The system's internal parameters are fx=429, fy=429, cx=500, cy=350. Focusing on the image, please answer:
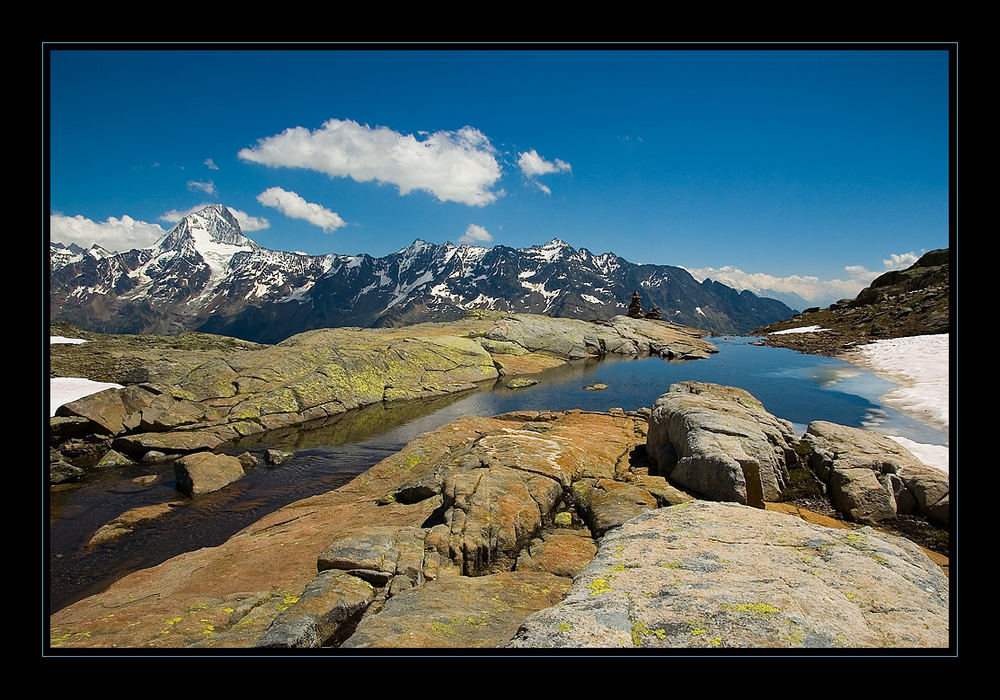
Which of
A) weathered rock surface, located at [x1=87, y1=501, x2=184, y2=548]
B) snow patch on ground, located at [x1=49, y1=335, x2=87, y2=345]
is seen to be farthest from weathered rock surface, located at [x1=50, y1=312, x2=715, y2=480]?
weathered rock surface, located at [x1=87, y1=501, x2=184, y2=548]

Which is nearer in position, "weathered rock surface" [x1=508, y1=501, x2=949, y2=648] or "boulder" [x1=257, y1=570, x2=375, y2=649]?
"weathered rock surface" [x1=508, y1=501, x2=949, y2=648]

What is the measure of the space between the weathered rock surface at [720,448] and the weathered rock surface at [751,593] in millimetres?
5299

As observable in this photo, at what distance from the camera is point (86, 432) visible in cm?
3111

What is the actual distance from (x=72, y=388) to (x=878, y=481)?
5344cm

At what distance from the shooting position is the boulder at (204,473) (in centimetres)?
2405

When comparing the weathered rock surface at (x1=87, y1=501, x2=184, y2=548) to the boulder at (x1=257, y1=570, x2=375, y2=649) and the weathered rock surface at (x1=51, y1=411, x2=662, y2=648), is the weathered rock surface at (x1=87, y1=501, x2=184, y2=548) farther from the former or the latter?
the boulder at (x1=257, y1=570, x2=375, y2=649)

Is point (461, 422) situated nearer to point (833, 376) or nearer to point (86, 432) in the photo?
point (86, 432)

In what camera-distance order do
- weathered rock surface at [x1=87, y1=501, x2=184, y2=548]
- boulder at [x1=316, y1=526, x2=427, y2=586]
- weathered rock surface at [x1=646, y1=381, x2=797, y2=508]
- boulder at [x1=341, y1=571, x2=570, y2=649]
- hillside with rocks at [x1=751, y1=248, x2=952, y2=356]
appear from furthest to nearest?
hillside with rocks at [x1=751, y1=248, x2=952, y2=356]
weathered rock surface at [x1=87, y1=501, x2=184, y2=548]
weathered rock surface at [x1=646, y1=381, x2=797, y2=508]
boulder at [x1=316, y1=526, x2=427, y2=586]
boulder at [x1=341, y1=571, x2=570, y2=649]

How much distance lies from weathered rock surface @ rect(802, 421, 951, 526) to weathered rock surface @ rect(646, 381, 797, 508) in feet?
5.27

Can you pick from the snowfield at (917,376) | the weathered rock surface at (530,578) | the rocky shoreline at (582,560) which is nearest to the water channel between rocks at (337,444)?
the snowfield at (917,376)

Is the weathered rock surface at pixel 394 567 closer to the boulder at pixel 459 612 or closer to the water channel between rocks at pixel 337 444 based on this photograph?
the boulder at pixel 459 612

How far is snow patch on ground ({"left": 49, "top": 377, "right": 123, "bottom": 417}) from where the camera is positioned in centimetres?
3344
